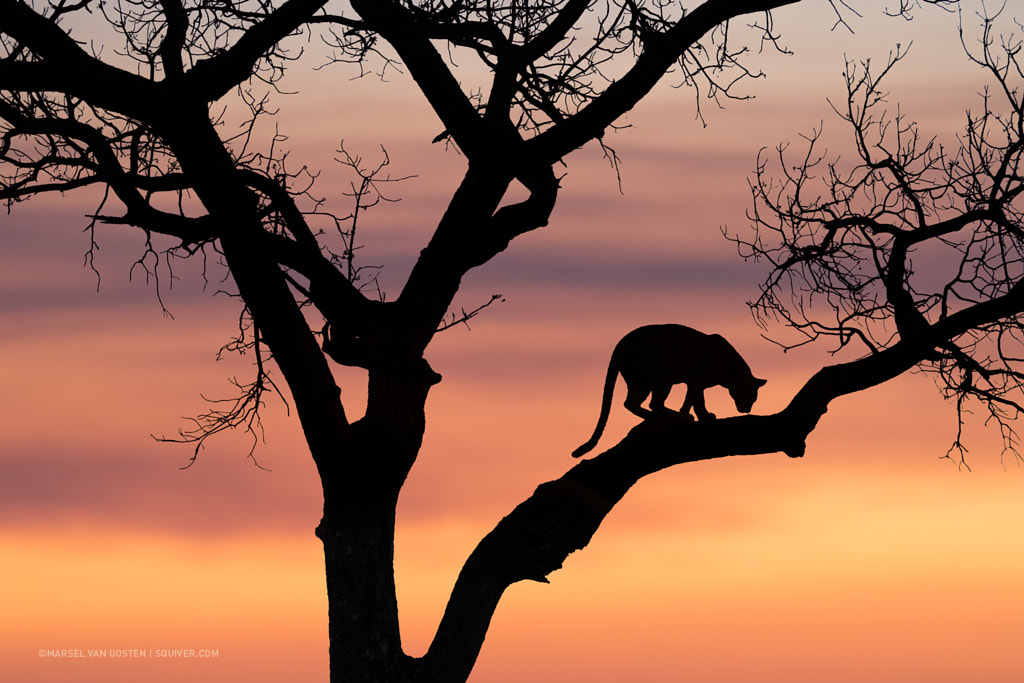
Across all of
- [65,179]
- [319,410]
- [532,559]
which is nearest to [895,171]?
[532,559]

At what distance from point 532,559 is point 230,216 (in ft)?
10.9

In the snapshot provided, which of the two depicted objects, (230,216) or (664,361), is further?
(664,361)

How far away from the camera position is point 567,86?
9586mm

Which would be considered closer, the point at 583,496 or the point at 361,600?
the point at 361,600

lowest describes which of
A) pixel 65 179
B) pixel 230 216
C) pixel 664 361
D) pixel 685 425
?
pixel 685 425

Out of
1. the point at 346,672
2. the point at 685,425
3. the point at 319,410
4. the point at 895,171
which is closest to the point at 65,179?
the point at 319,410

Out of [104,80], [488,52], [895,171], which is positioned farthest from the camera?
[488,52]

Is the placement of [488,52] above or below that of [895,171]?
above

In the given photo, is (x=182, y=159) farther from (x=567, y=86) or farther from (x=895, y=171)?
(x=895, y=171)

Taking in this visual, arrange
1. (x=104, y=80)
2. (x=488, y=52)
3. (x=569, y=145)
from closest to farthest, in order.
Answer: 1. (x=104, y=80)
2. (x=569, y=145)
3. (x=488, y=52)

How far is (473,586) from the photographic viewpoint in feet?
28.1

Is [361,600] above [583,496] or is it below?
below

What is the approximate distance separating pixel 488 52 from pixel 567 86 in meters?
0.72

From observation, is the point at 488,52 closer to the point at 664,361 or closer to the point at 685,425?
the point at 664,361
